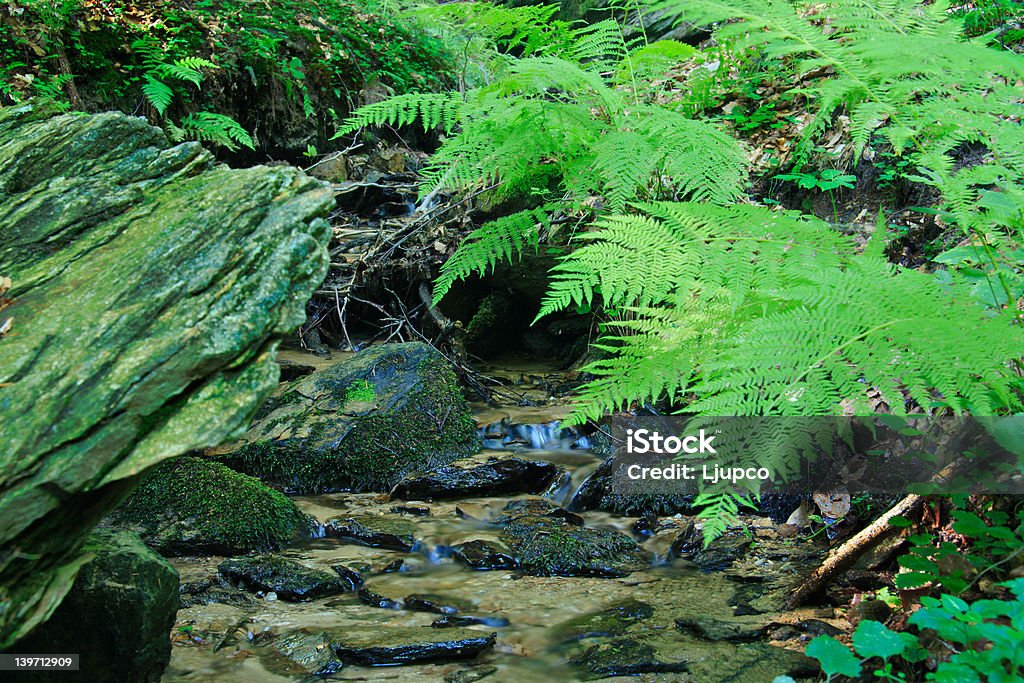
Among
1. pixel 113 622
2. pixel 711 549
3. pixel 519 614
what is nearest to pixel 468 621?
pixel 519 614

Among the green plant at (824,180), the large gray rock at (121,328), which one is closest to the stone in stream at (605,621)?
the large gray rock at (121,328)

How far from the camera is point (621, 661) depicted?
8.01ft

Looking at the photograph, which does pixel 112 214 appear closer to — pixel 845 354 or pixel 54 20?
pixel 845 354

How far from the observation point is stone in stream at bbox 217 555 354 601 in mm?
3053

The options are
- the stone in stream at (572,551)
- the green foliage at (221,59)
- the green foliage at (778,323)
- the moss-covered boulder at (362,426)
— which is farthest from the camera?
the green foliage at (221,59)

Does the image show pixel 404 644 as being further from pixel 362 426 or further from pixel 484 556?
pixel 362 426

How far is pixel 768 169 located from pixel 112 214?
4095mm

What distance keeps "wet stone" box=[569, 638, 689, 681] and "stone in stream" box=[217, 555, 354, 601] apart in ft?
3.81

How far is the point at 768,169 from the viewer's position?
4832 millimetres

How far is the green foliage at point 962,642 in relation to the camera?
4.79 feet

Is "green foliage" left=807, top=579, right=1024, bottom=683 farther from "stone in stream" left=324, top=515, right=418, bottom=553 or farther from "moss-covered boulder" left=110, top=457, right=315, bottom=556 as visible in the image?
Answer: "moss-covered boulder" left=110, top=457, right=315, bottom=556

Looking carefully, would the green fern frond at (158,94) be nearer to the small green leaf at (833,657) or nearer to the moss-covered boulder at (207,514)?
the moss-covered boulder at (207,514)

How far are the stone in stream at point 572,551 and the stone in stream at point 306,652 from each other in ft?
3.45

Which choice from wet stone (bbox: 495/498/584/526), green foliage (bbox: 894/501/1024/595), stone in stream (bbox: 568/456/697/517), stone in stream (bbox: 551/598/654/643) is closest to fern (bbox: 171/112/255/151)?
wet stone (bbox: 495/498/584/526)
